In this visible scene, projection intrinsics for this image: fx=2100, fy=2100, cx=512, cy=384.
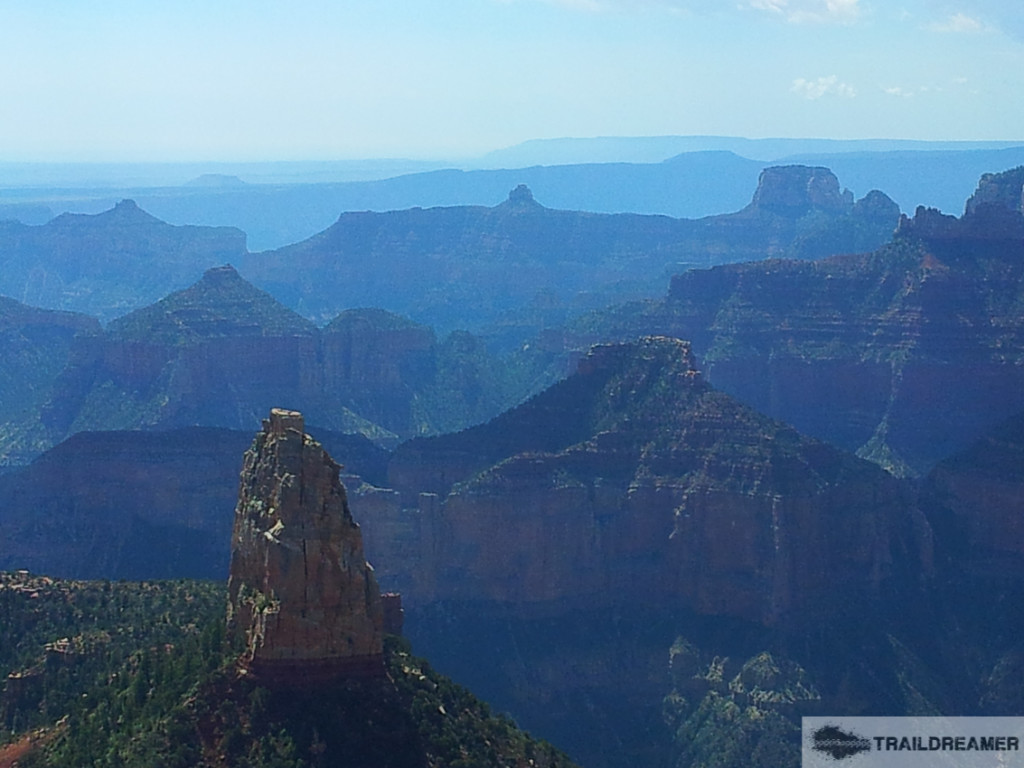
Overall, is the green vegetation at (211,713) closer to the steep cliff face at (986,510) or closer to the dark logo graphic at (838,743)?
the dark logo graphic at (838,743)

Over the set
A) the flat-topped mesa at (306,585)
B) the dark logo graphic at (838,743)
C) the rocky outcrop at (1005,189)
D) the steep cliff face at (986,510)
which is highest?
the flat-topped mesa at (306,585)

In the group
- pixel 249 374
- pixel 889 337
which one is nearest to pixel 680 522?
pixel 889 337

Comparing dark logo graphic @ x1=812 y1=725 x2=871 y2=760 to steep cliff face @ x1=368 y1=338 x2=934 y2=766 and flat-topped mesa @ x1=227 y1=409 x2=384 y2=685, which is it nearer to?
steep cliff face @ x1=368 y1=338 x2=934 y2=766

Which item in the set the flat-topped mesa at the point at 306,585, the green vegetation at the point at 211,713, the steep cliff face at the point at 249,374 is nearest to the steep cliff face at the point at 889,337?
the steep cliff face at the point at 249,374

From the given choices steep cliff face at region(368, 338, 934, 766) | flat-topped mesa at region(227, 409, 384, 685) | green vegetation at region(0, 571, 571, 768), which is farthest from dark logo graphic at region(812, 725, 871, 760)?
flat-topped mesa at region(227, 409, 384, 685)

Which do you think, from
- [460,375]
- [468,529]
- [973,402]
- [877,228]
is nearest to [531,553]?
[468,529]

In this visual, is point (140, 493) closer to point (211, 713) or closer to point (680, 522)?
point (680, 522)
